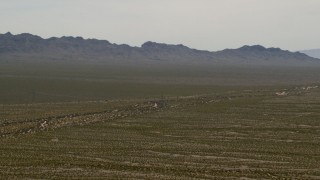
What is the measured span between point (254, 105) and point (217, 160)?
35.4 metres

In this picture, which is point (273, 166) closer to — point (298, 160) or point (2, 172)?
point (298, 160)

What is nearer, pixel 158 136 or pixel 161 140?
pixel 161 140

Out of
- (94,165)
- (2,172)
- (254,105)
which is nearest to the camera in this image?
(2,172)

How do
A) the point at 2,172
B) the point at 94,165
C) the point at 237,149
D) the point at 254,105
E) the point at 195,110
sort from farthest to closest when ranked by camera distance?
1. the point at 254,105
2. the point at 195,110
3. the point at 237,149
4. the point at 94,165
5. the point at 2,172

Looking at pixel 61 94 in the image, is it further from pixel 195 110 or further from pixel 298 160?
pixel 298 160

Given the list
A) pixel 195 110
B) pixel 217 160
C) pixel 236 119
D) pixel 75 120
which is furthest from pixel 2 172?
pixel 195 110

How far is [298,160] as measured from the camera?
32.9m

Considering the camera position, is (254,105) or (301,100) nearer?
(254,105)

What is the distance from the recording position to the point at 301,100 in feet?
241

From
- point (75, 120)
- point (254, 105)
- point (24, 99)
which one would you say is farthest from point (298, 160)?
point (24, 99)

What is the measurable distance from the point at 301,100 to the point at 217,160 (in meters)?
43.9

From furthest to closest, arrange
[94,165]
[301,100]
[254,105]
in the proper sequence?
[301,100], [254,105], [94,165]

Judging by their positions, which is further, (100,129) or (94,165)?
(100,129)

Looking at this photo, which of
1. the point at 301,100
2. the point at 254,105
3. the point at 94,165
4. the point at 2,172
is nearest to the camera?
the point at 2,172
